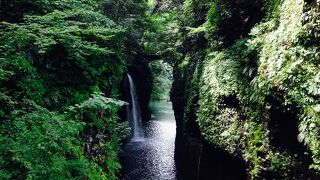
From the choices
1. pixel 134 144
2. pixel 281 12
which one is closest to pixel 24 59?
pixel 281 12

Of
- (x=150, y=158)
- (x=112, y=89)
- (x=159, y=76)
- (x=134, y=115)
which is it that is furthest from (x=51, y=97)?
(x=159, y=76)

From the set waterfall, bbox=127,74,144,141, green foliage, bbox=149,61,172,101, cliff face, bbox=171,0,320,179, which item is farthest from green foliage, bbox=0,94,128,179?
green foliage, bbox=149,61,172,101

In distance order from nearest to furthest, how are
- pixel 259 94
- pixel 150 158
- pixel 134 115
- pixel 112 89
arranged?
pixel 112 89 → pixel 259 94 → pixel 150 158 → pixel 134 115

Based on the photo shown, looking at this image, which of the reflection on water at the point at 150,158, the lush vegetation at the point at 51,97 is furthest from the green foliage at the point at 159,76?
the lush vegetation at the point at 51,97

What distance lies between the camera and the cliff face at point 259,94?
6711 millimetres

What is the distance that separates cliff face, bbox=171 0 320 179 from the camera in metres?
6.71

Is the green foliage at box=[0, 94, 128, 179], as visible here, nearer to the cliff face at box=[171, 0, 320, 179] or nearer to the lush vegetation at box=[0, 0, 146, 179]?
the lush vegetation at box=[0, 0, 146, 179]

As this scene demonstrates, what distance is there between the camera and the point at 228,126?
33.7 ft

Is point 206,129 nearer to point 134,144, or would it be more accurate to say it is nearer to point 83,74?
point 83,74

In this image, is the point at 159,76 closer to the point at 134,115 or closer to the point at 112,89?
the point at 134,115

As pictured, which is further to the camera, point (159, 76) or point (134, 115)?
point (159, 76)

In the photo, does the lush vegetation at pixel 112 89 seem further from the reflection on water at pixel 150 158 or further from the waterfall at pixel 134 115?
the waterfall at pixel 134 115

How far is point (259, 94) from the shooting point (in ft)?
27.5

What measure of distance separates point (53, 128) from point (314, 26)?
20.3 feet
